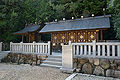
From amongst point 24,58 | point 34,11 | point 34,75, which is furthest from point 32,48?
point 34,11

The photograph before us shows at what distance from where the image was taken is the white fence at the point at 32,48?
747cm

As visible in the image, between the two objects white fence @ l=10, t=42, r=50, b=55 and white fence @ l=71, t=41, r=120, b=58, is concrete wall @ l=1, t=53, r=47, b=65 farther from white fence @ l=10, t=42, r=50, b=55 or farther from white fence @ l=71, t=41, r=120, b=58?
white fence @ l=71, t=41, r=120, b=58

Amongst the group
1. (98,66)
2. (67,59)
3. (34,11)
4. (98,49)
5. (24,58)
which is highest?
(34,11)

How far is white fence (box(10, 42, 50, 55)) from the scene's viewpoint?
747 centimetres

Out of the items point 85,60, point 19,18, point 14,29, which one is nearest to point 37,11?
point 19,18

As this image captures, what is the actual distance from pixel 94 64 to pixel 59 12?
36.2 feet

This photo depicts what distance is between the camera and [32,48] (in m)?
8.09

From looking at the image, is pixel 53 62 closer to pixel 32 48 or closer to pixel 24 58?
pixel 32 48

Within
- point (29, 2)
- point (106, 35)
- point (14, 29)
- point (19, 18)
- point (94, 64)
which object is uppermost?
point (29, 2)

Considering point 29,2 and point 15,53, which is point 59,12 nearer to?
point 29,2

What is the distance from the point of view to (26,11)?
50.3ft

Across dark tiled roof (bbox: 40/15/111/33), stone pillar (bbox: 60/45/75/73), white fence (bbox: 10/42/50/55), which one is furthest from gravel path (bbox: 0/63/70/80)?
dark tiled roof (bbox: 40/15/111/33)

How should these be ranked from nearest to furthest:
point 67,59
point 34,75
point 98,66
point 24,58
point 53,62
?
point 34,75 < point 98,66 < point 67,59 < point 53,62 < point 24,58

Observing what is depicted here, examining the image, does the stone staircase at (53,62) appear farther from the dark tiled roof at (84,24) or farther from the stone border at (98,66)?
the dark tiled roof at (84,24)
